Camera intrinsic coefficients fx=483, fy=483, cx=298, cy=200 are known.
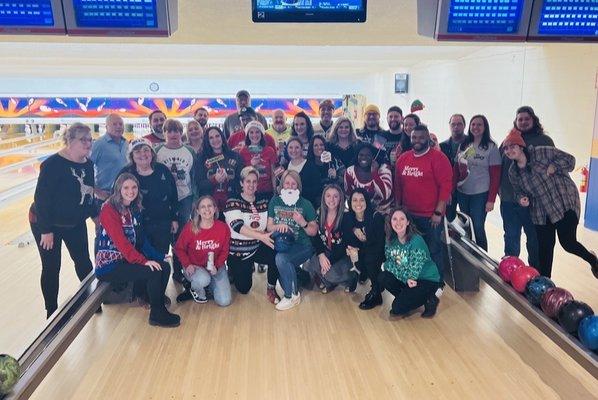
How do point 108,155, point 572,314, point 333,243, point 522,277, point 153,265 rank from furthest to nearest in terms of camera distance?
point 108,155
point 333,243
point 153,265
point 522,277
point 572,314

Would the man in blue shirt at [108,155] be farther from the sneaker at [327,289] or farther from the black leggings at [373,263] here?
the black leggings at [373,263]

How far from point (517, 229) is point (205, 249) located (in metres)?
1.94

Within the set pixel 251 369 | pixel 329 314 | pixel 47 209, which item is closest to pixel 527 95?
pixel 329 314

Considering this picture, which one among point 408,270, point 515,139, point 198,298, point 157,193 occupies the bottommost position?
point 198,298

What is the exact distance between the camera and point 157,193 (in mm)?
2740

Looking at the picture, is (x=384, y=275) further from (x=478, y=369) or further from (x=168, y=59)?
(x=168, y=59)

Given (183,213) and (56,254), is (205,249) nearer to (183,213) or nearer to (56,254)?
(183,213)

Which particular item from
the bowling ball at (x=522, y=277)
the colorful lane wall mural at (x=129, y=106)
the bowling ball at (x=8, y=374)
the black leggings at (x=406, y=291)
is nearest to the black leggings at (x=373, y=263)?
the black leggings at (x=406, y=291)

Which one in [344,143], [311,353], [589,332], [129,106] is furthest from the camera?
[129,106]

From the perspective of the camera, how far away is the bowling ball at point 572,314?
6.96 ft

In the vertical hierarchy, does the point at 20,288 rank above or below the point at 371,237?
below

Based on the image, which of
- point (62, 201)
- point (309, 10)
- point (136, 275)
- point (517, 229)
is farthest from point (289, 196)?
point (517, 229)

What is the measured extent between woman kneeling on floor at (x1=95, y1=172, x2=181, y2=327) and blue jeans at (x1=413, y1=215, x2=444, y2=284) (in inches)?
59.7

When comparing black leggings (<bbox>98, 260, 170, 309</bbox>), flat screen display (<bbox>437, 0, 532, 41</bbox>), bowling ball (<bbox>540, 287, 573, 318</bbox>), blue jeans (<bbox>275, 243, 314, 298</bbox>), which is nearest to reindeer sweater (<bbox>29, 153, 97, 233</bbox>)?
black leggings (<bbox>98, 260, 170, 309</bbox>)
